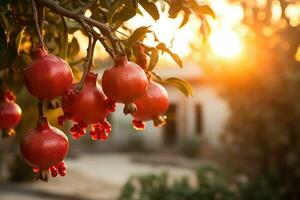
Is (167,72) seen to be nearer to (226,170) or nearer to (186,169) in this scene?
(186,169)

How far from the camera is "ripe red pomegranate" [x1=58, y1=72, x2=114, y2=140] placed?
39.6 inches

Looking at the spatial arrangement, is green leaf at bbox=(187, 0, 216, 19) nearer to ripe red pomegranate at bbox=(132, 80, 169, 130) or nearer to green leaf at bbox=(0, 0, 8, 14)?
ripe red pomegranate at bbox=(132, 80, 169, 130)

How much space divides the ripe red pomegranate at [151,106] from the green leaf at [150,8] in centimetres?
17

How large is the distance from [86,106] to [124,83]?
97 mm

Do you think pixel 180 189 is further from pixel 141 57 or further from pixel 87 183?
pixel 87 183

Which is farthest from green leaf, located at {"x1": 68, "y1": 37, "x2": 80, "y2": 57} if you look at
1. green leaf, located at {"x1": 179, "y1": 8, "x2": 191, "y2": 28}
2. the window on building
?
the window on building

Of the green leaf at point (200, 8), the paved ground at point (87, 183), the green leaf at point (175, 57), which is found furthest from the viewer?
the paved ground at point (87, 183)

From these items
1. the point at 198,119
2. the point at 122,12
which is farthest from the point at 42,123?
the point at 198,119

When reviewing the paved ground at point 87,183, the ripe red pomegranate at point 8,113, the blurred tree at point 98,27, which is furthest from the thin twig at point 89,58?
A: the paved ground at point 87,183

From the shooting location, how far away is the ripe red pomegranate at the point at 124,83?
3.15 feet

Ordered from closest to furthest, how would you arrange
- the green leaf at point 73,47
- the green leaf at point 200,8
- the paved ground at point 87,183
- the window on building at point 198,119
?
the green leaf at point 200,8 → the green leaf at point 73,47 → the paved ground at point 87,183 → the window on building at point 198,119

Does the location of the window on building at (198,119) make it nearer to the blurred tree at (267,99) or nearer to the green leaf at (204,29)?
the blurred tree at (267,99)

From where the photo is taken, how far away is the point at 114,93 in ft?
3.19

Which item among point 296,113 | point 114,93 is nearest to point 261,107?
point 296,113
